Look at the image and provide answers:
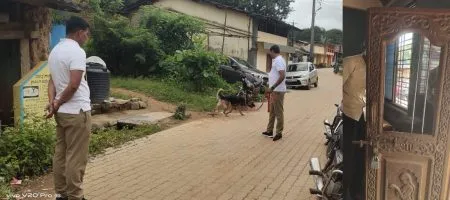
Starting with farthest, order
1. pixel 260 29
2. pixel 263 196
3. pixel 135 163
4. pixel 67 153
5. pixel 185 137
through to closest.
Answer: pixel 260 29
pixel 185 137
pixel 135 163
pixel 263 196
pixel 67 153

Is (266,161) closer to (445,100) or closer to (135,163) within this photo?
(135,163)

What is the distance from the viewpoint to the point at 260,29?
96.9ft

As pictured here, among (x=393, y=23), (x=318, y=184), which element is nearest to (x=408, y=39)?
(x=393, y=23)

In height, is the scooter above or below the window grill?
below

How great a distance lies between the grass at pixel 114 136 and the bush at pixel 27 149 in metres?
1.15

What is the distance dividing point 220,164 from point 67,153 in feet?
9.62

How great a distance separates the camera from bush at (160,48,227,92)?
1617 centimetres

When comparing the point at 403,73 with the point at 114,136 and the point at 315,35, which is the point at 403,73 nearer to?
the point at 114,136

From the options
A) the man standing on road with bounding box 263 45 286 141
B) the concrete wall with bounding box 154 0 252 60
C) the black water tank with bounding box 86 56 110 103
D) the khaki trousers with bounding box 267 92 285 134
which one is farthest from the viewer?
the concrete wall with bounding box 154 0 252 60

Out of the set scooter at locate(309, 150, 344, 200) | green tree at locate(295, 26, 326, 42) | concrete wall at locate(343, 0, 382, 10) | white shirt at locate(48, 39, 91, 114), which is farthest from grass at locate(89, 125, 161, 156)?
green tree at locate(295, 26, 326, 42)

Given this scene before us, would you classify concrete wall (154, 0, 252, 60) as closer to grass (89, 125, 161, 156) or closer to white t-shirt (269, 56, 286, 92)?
grass (89, 125, 161, 156)

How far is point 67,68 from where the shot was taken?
451 cm

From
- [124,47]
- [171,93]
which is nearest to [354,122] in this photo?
[171,93]

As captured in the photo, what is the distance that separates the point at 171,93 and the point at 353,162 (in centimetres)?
1204
